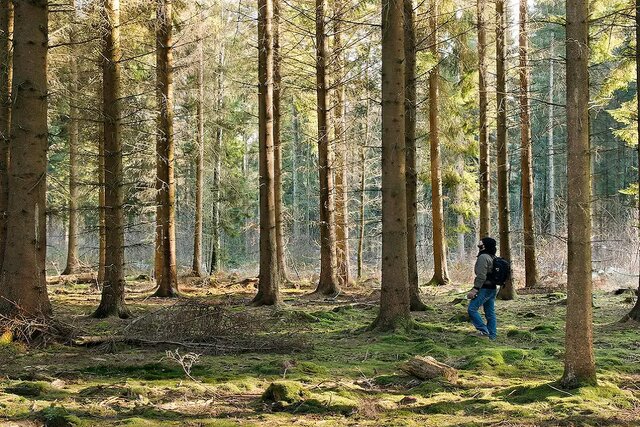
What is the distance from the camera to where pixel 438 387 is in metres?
6.95

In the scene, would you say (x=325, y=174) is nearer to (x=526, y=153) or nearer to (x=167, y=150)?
(x=167, y=150)

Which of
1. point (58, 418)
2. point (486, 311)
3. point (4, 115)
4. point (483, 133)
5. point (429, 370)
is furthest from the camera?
point (483, 133)

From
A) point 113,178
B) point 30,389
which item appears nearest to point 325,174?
point 113,178

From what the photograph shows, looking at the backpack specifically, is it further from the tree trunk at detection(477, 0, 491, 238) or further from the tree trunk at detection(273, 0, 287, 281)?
the tree trunk at detection(273, 0, 287, 281)

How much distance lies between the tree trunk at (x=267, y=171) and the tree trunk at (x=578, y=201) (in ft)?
29.0

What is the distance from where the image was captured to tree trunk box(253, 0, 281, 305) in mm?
14438

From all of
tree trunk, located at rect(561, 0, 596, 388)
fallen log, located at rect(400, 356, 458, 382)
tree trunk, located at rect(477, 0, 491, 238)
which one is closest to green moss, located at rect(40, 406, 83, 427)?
fallen log, located at rect(400, 356, 458, 382)

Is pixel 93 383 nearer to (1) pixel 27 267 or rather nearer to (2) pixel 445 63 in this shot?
(1) pixel 27 267

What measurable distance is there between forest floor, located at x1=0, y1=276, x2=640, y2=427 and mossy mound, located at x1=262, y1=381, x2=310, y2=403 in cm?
2

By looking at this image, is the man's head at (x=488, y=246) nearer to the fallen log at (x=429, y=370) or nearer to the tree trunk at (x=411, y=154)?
the tree trunk at (x=411, y=154)

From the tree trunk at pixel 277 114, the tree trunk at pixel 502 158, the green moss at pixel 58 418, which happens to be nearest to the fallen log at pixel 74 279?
the tree trunk at pixel 277 114

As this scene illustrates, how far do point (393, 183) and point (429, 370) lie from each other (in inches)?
166

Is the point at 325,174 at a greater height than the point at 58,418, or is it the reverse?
the point at 325,174

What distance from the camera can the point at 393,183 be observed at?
A: 424 inches
